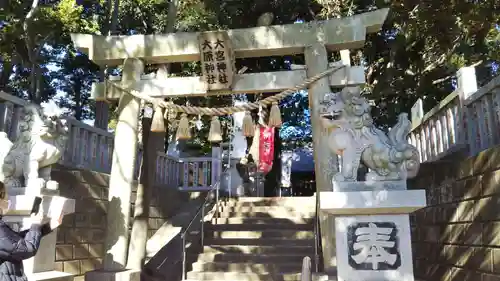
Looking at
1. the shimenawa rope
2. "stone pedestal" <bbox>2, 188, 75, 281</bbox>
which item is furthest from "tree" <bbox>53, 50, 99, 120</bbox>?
"stone pedestal" <bbox>2, 188, 75, 281</bbox>

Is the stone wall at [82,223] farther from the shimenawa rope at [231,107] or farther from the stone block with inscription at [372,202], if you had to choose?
the stone block with inscription at [372,202]

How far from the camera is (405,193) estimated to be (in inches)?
165

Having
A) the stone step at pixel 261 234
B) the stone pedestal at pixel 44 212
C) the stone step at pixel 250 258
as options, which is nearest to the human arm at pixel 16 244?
the stone pedestal at pixel 44 212

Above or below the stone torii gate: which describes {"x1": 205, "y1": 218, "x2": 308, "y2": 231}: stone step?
below

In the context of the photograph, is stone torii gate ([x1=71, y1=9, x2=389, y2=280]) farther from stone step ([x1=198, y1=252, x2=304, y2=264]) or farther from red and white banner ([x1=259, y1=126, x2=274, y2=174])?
red and white banner ([x1=259, y1=126, x2=274, y2=174])

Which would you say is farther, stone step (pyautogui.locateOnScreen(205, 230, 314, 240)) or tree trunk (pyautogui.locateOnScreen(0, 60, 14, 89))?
tree trunk (pyautogui.locateOnScreen(0, 60, 14, 89))

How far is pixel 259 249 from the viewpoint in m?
8.37

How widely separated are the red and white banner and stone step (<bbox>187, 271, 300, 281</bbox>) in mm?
5134

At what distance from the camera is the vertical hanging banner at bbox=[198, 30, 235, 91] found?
6715mm

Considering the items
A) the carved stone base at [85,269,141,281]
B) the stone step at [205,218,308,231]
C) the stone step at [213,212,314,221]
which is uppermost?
the stone step at [213,212,314,221]

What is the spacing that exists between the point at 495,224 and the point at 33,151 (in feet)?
16.7

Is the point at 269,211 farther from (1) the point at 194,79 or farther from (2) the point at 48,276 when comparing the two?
(2) the point at 48,276

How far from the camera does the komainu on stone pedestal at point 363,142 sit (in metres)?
4.33

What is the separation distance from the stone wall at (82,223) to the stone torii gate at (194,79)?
595 mm
